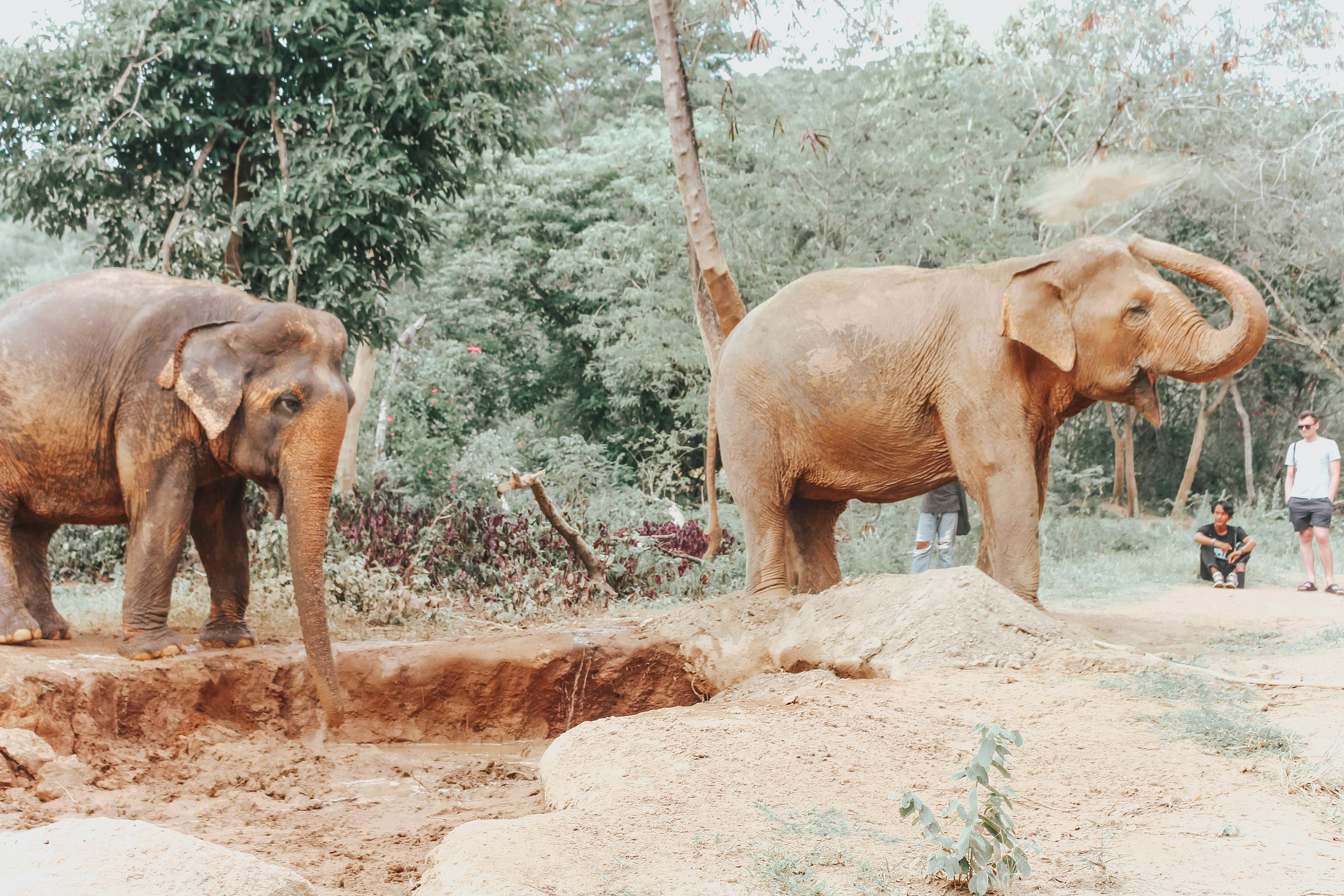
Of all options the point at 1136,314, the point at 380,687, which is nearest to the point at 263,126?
the point at 380,687

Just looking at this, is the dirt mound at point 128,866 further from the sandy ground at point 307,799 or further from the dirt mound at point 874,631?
the dirt mound at point 874,631

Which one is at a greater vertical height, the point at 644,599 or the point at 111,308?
the point at 111,308

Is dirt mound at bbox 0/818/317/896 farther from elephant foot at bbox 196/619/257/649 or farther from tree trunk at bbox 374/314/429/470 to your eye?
tree trunk at bbox 374/314/429/470

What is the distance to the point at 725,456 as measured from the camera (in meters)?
7.61

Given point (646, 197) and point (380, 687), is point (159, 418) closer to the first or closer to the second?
point (380, 687)

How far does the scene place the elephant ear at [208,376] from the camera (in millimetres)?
6180

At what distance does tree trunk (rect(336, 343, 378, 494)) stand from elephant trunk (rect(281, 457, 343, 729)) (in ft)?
21.1

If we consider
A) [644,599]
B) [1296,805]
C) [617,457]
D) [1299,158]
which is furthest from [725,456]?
[1299,158]

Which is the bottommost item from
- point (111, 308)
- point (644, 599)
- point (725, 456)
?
point (644, 599)

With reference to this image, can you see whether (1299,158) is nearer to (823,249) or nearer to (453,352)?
(823,249)

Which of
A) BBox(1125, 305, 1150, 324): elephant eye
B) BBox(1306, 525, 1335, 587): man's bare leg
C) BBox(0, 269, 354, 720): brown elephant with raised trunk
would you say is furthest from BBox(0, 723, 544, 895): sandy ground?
Answer: BBox(1306, 525, 1335, 587): man's bare leg

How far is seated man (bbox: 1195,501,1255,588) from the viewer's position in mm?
10570

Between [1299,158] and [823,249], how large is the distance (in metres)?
7.44

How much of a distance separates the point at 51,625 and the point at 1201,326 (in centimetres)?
680
